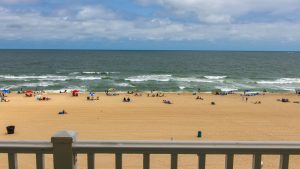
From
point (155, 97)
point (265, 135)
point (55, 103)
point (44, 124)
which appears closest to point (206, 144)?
point (265, 135)

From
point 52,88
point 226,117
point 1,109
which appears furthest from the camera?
point 52,88

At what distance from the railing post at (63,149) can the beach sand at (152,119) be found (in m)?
7.64

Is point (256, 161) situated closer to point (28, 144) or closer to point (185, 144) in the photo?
point (185, 144)

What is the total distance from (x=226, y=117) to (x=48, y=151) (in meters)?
21.1

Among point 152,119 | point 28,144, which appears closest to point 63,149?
point 28,144

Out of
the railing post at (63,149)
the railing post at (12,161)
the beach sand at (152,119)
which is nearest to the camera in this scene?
the railing post at (63,149)

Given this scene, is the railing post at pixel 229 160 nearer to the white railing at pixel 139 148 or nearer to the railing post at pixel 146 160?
the white railing at pixel 139 148

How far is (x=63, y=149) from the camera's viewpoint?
2.73 metres

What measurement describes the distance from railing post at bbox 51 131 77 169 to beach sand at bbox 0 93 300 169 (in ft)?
25.1

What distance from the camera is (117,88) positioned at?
139 ft

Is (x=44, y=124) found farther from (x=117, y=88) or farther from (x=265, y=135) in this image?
(x=117, y=88)

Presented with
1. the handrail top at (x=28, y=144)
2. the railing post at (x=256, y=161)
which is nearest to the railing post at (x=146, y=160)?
the handrail top at (x=28, y=144)

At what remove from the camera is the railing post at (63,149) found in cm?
269

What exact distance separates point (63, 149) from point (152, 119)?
61.5 feet
